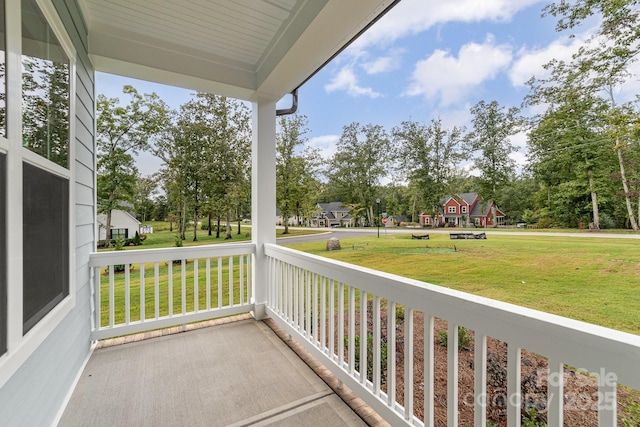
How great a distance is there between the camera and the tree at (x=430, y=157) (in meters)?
1.33

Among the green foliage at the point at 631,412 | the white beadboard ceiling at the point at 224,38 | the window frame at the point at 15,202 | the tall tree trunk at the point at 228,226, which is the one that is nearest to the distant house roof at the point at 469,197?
the green foliage at the point at 631,412

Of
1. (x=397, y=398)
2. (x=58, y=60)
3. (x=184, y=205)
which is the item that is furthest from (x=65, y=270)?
(x=397, y=398)

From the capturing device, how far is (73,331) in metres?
2.06

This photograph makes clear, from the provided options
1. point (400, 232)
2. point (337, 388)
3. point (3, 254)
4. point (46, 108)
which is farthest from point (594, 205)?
point (46, 108)

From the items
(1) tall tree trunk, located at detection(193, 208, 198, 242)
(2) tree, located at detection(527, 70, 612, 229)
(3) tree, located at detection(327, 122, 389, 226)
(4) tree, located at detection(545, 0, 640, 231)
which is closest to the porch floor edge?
(3) tree, located at detection(327, 122, 389, 226)

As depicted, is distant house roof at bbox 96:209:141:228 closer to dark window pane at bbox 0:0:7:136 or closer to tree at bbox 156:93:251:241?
tree at bbox 156:93:251:241

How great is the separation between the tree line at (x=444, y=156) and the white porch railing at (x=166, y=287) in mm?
404

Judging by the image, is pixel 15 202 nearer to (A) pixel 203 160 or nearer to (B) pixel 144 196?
(B) pixel 144 196

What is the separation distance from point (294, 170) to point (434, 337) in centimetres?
186

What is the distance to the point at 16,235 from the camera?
1.17 meters

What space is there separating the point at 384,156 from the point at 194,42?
2.30m

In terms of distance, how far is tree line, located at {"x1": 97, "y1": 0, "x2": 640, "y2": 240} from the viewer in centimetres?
83

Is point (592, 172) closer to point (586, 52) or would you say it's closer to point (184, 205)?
point (586, 52)

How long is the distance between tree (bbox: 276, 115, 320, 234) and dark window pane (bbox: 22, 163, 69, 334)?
161 centimetres
